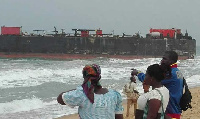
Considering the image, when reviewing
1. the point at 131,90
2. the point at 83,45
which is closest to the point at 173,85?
the point at 131,90

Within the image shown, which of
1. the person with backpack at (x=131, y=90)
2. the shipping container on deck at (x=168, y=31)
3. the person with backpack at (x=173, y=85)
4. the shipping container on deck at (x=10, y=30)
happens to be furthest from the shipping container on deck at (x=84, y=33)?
the person with backpack at (x=173, y=85)

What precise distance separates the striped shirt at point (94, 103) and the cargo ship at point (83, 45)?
118 ft

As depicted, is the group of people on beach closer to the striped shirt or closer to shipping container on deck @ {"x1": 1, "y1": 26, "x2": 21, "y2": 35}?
the striped shirt

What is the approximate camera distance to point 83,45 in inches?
1539

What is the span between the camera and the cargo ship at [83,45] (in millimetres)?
38656

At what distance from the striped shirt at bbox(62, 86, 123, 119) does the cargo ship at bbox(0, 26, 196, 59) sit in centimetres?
3609

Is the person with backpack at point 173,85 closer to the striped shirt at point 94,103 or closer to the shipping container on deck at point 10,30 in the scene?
the striped shirt at point 94,103

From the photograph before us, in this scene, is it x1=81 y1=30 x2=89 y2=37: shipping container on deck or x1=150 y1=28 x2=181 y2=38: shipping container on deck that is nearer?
x1=81 y1=30 x2=89 y2=37: shipping container on deck

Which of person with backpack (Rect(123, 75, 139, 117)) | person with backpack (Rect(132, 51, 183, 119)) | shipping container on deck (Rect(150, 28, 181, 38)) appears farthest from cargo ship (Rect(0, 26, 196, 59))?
person with backpack (Rect(132, 51, 183, 119))

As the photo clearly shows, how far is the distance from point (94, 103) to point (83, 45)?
120ft

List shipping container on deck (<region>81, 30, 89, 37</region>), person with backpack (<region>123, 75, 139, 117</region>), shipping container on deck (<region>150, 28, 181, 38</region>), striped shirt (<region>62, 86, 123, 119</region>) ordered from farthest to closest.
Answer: shipping container on deck (<region>150, 28, 181, 38</region>)
shipping container on deck (<region>81, 30, 89, 37</region>)
person with backpack (<region>123, 75, 139, 117</region>)
striped shirt (<region>62, 86, 123, 119</region>)

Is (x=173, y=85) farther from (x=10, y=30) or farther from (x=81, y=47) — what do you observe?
(x=10, y=30)

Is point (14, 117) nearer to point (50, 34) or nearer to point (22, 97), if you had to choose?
point (22, 97)

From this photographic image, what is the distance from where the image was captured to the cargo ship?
38.7 m
